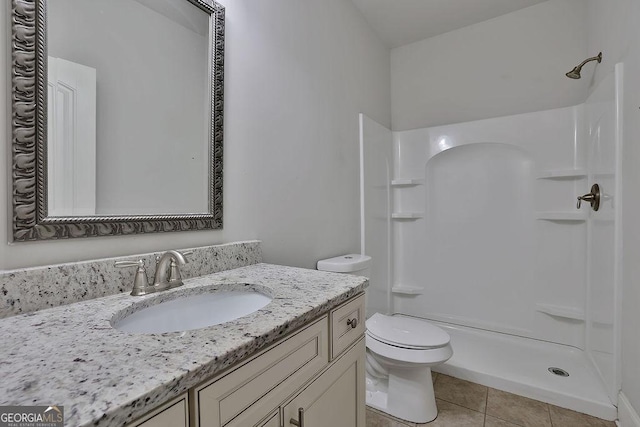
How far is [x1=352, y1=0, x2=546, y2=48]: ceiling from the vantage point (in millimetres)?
2098

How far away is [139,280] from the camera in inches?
31.9

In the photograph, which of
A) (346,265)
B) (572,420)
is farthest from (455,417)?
(346,265)

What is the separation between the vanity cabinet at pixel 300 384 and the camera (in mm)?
507

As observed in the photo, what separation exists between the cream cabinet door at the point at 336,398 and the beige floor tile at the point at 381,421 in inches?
23.9

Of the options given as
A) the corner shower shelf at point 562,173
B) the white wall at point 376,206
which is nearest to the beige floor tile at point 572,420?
the white wall at point 376,206

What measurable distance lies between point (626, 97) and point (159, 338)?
2057 millimetres

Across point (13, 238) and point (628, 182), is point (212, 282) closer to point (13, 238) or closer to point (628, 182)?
point (13, 238)

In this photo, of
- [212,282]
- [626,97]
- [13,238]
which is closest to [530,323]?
[626,97]

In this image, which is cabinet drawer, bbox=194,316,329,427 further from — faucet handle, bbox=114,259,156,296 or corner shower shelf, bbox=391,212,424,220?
corner shower shelf, bbox=391,212,424,220

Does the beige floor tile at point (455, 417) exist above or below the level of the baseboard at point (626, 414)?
below

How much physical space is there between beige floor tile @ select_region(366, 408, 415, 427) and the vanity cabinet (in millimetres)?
626

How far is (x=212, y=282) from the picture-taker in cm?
93

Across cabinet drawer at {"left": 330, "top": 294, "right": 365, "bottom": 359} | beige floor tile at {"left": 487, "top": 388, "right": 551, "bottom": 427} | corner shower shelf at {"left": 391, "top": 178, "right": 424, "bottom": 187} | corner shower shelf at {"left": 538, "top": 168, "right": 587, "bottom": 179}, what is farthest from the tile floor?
corner shower shelf at {"left": 391, "top": 178, "right": 424, "bottom": 187}

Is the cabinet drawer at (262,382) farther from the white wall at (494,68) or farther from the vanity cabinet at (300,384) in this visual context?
the white wall at (494,68)
